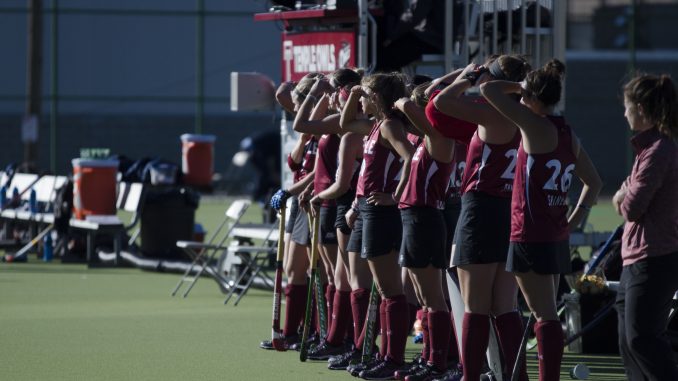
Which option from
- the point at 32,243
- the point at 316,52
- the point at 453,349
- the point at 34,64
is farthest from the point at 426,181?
the point at 34,64

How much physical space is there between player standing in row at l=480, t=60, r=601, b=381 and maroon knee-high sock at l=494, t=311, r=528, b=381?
0.42 metres

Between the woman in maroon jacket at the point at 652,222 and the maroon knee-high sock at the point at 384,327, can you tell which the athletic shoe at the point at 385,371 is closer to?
the maroon knee-high sock at the point at 384,327

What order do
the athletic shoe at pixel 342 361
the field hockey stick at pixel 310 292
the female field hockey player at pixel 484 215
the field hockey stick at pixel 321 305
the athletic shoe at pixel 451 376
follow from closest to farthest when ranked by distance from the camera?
1. the female field hockey player at pixel 484 215
2. the athletic shoe at pixel 451 376
3. the athletic shoe at pixel 342 361
4. the field hockey stick at pixel 310 292
5. the field hockey stick at pixel 321 305

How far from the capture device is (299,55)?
41.1ft

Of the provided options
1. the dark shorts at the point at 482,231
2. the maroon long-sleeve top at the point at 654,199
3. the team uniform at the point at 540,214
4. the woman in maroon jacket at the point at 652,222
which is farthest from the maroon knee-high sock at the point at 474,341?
the maroon long-sleeve top at the point at 654,199

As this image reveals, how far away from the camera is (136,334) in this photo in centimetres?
1016

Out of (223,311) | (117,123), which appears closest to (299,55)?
(223,311)

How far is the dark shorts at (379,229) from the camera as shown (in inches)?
318

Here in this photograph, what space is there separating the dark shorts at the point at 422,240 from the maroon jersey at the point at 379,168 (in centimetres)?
49

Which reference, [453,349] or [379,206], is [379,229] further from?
[453,349]

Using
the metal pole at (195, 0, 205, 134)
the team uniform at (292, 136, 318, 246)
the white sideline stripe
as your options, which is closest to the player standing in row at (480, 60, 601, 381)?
the team uniform at (292, 136, 318, 246)

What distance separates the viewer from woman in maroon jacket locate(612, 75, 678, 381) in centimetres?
624

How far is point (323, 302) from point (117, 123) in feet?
73.1

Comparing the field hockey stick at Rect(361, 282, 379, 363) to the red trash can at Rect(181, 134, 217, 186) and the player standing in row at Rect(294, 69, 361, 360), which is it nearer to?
the player standing in row at Rect(294, 69, 361, 360)
